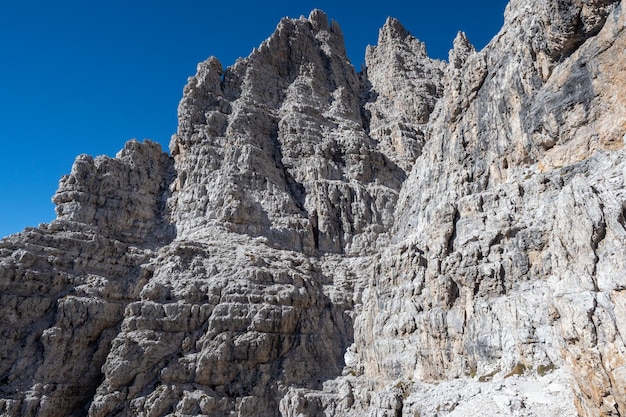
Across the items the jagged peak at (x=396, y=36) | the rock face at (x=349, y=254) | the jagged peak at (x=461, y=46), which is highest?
the jagged peak at (x=396, y=36)

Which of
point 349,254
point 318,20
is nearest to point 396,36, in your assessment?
point 318,20

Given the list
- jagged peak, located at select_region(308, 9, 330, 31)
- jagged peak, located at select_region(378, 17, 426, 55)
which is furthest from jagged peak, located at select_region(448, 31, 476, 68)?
jagged peak, located at select_region(308, 9, 330, 31)

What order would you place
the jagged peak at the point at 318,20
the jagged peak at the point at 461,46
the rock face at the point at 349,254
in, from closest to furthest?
the rock face at the point at 349,254
the jagged peak at the point at 461,46
the jagged peak at the point at 318,20

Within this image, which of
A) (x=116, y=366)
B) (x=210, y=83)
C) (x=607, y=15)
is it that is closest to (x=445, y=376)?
(x=607, y=15)

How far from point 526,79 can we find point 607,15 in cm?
930

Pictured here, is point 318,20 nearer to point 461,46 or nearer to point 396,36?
point 396,36

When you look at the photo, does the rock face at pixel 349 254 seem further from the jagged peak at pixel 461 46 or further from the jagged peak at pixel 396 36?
the jagged peak at pixel 396 36

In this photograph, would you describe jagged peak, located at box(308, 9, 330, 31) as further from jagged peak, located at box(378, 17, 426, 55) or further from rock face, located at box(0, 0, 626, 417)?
rock face, located at box(0, 0, 626, 417)

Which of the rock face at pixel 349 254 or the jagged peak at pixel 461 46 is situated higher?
the jagged peak at pixel 461 46

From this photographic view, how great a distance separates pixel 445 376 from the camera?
143ft

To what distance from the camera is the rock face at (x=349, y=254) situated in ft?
111

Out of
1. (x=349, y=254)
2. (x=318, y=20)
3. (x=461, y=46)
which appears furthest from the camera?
(x=318, y=20)

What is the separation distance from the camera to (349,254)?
3221 inches

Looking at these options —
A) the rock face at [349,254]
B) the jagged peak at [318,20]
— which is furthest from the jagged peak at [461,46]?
the jagged peak at [318,20]
